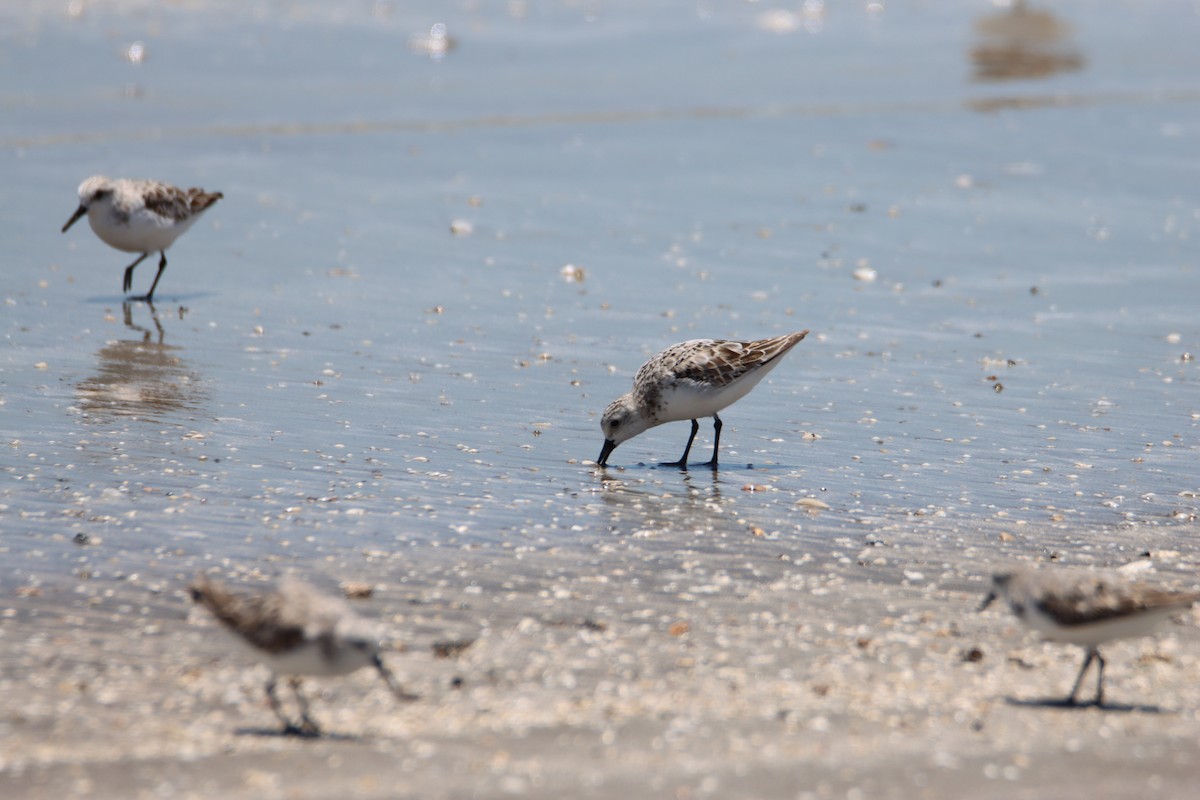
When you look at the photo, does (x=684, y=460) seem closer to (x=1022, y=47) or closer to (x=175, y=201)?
(x=175, y=201)

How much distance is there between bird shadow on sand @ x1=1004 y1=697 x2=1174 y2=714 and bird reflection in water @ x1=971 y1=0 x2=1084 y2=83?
2387 centimetres

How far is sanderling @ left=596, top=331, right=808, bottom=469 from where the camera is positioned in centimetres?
1063

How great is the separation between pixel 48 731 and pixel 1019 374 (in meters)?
9.14

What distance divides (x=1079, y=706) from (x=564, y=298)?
8753mm

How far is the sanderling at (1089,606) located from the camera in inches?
250

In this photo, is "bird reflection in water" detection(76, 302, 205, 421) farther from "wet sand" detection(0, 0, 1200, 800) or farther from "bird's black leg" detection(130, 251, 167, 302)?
Answer: "bird's black leg" detection(130, 251, 167, 302)

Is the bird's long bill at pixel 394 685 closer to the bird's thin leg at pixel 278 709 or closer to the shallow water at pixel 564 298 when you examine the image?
the bird's thin leg at pixel 278 709

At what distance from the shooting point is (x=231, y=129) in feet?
73.0

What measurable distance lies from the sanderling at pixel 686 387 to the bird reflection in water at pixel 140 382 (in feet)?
10.7

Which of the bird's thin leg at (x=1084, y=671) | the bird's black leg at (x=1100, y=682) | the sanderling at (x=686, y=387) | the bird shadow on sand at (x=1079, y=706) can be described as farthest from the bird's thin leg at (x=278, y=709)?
the sanderling at (x=686, y=387)

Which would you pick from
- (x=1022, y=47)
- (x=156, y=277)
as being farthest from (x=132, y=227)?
(x=1022, y=47)

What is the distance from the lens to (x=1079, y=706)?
6691mm

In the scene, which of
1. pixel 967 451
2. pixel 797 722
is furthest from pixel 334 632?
pixel 967 451

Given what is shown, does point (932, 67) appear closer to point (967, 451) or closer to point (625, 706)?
point (967, 451)
